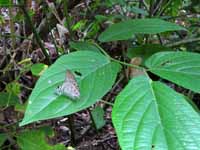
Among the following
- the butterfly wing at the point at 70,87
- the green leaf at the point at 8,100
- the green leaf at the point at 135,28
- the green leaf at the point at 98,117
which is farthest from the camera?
the green leaf at the point at 98,117

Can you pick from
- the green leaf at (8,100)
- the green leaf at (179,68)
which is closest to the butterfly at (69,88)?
the green leaf at (179,68)

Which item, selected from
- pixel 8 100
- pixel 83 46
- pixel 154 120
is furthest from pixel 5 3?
pixel 154 120

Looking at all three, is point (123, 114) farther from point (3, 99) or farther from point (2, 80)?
point (2, 80)

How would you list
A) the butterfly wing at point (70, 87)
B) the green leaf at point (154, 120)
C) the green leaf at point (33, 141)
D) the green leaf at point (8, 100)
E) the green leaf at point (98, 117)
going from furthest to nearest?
the green leaf at point (98, 117)
the green leaf at point (8, 100)
the green leaf at point (33, 141)
the butterfly wing at point (70, 87)
the green leaf at point (154, 120)

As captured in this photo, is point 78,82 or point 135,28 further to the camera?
point 135,28

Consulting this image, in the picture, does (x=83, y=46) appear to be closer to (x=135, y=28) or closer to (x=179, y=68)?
(x=135, y=28)

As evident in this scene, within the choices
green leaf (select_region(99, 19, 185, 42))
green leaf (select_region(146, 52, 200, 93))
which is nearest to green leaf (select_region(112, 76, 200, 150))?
green leaf (select_region(146, 52, 200, 93))

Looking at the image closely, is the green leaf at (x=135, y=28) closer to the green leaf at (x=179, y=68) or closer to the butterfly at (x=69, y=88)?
the green leaf at (x=179, y=68)
